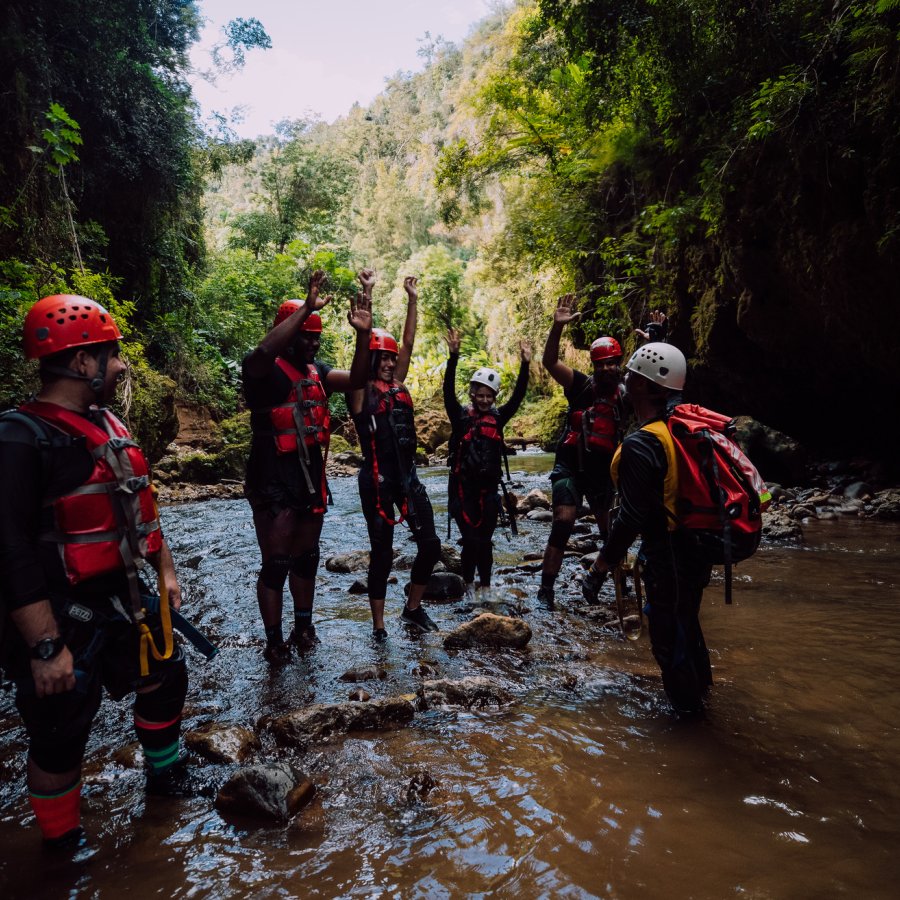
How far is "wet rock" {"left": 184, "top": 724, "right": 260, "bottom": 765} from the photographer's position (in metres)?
2.93

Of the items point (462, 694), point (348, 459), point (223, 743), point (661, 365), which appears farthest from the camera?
point (348, 459)

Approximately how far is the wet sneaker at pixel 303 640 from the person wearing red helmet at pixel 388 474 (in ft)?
1.54

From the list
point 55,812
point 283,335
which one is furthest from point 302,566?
point 55,812

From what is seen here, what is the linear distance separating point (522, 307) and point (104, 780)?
24.3m

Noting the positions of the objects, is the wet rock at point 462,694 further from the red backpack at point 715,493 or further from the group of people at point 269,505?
the red backpack at point 715,493

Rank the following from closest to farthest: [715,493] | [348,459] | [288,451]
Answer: [715,493], [288,451], [348,459]

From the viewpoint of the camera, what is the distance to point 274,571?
4.32 meters

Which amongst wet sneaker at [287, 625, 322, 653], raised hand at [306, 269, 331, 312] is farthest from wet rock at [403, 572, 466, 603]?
raised hand at [306, 269, 331, 312]

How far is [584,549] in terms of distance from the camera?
308 inches

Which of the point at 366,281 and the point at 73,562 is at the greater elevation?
the point at 366,281

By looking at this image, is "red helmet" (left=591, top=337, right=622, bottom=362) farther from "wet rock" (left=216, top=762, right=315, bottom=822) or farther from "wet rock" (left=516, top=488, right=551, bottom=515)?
"wet rock" (left=516, top=488, right=551, bottom=515)

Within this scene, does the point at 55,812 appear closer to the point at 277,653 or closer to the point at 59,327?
the point at 59,327

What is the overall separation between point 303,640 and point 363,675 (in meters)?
0.79

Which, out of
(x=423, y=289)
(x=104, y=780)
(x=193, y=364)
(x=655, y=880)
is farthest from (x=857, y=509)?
(x=423, y=289)
